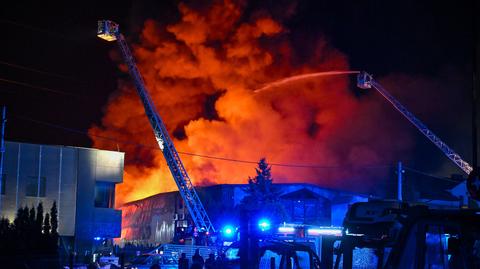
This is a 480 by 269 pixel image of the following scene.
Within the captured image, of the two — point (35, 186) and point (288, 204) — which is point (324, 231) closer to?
point (288, 204)

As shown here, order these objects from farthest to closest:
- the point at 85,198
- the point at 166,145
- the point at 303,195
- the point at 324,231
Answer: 1. the point at 303,195
2. the point at 166,145
3. the point at 85,198
4. the point at 324,231

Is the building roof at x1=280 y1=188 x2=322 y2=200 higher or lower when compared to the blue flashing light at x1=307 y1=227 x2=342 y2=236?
higher

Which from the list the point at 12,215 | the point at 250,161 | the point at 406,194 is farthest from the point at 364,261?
the point at 250,161

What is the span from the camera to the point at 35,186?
3991 centimetres

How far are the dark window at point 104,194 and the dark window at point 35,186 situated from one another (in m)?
4.19

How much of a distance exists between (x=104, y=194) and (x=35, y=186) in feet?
18.3

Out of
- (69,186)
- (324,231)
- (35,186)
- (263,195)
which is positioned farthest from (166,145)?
(324,231)

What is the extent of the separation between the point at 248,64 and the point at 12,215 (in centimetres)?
3925

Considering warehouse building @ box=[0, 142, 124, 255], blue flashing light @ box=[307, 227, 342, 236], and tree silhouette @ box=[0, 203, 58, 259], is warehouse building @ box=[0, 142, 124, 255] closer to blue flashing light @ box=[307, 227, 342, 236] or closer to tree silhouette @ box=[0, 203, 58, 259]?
tree silhouette @ box=[0, 203, 58, 259]

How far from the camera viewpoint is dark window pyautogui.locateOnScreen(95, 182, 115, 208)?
4369 centimetres

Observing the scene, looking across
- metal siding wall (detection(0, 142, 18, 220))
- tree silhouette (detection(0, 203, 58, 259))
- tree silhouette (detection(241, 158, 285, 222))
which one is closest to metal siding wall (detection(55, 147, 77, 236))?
metal siding wall (detection(0, 142, 18, 220))

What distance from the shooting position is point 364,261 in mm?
14625

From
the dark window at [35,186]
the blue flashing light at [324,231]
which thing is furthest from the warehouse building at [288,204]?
the blue flashing light at [324,231]

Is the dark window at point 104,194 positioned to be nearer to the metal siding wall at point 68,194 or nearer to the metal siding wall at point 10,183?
the metal siding wall at point 68,194
